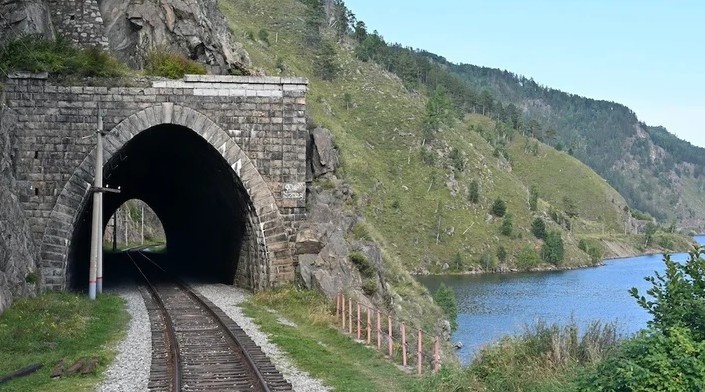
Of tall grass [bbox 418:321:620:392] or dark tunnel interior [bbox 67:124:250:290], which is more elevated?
dark tunnel interior [bbox 67:124:250:290]

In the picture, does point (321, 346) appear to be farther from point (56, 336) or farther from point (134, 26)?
point (134, 26)

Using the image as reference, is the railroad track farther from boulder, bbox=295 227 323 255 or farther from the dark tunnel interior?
the dark tunnel interior

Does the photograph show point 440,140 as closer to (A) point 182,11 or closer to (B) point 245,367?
(A) point 182,11

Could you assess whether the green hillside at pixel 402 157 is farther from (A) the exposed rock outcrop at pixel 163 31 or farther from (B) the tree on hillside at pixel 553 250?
(A) the exposed rock outcrop at pixel 163 31

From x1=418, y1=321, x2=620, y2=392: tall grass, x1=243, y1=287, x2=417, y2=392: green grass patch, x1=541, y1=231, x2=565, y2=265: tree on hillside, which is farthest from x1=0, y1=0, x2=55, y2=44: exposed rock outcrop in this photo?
x1=541, y1=231, x2=565, y2=265: tree on hillside

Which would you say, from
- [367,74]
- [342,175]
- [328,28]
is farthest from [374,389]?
[328,28]

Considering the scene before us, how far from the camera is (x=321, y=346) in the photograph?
17.3 m

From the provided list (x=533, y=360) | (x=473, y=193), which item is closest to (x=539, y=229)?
(x=473, y=193)

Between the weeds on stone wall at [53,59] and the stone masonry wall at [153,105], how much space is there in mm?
520

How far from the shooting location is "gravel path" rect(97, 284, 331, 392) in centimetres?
1314

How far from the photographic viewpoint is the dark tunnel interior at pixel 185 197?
28.7m

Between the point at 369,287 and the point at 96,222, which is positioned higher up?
the point at 96,222

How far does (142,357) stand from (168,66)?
15.1 metres

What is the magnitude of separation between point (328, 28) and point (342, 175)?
13960 cm
